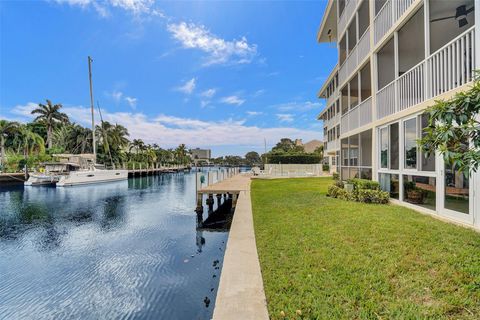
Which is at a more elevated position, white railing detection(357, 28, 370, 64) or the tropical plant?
white railing detection(357, 28, 370, 64)

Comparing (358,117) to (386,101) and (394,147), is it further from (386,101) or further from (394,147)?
(394,147)

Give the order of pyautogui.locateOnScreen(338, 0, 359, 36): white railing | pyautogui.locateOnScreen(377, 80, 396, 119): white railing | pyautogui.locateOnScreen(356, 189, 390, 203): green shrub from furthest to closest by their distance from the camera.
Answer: pyautogui.locateOnScreen(338, 0, 359, 36): white railing, pyautogui.locateOnScreen(356, 189, 390, 203): green shrub, pyautogui.locateOnScreen(377, 80, 396, 119): white railing

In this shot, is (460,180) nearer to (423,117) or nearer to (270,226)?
(423,117)

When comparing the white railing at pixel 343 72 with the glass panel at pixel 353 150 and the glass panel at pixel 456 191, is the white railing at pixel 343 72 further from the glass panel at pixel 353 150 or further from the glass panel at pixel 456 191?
the glass panel at pixel 456 191

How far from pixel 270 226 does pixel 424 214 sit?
398 cm

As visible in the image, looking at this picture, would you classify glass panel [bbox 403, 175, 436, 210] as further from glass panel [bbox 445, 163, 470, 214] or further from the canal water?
the canal water

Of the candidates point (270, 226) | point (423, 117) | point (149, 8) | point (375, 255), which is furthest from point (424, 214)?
point (149, 8)

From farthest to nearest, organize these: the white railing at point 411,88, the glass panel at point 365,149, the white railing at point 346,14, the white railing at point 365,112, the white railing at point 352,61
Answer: the white railing at point 352,61 < the white railing at point 346,14 < the glass panel at point 365,149 < the white railing at point 365,112 < the white railing at point 411,88

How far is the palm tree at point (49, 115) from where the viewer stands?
43.6 metres

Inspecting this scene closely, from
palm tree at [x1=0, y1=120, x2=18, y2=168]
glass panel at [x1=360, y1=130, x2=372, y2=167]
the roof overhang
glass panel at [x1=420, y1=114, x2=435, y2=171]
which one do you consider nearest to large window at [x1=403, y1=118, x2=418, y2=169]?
glass panel at [x1=420, y1=114, x2=435, y2=171]

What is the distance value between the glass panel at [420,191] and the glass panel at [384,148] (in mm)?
1212

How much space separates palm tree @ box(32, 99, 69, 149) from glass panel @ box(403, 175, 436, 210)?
53269 mm

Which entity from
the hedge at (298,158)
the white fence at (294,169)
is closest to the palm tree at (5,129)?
the white fence at (294,169)

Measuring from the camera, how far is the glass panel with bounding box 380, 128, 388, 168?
8.57 m
